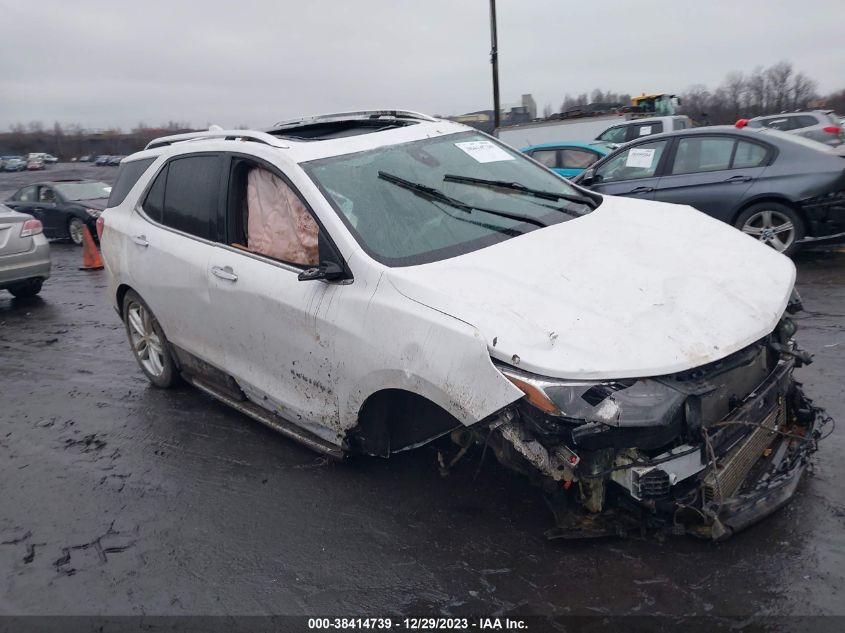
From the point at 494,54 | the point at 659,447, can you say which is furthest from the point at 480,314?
the point at 494,54

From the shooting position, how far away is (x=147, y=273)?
16.4 ft

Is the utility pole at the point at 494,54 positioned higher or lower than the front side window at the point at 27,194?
higher

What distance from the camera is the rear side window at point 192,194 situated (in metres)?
4.50

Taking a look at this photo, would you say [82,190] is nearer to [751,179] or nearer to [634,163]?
[634,163]

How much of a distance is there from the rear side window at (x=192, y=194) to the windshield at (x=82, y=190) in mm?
11824

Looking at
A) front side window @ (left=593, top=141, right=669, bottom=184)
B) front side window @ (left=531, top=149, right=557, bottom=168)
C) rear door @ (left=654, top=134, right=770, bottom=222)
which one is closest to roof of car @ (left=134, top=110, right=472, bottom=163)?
front side window @ (left=593, top=141, right=669, bottom=184)

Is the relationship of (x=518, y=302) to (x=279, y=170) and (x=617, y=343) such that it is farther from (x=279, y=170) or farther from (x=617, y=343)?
(x=279, y=170)

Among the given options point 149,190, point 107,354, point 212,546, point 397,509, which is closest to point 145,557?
point 212,546

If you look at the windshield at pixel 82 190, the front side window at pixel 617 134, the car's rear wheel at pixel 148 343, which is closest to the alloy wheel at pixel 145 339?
the car's rear wheel at pixel 148 343

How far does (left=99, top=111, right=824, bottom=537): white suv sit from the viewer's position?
2764mm

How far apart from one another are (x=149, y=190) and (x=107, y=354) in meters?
2.28


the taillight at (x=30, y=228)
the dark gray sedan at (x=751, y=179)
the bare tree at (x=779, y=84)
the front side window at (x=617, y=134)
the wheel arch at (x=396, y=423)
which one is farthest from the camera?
the bare tree at (x=779, y=84)

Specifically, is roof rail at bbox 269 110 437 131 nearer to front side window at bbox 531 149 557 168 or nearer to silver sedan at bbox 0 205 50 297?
silver sedan at bbox 0 205 50 297

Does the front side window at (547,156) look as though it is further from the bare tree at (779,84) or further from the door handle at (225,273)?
the bare tree at (779,84)
